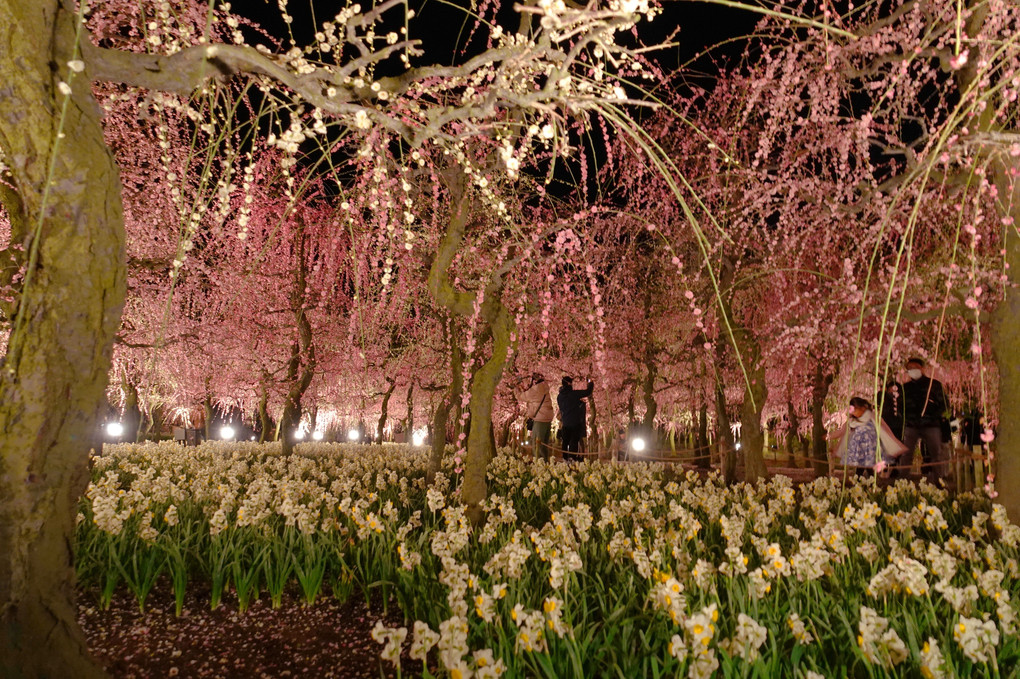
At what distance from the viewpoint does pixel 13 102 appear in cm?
224

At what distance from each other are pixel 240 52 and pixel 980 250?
299 inches

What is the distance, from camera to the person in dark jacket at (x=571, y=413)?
38.4ft

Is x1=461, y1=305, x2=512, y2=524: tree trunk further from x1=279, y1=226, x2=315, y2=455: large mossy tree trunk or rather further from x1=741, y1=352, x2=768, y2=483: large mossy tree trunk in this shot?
x1=279, y1=226, x2=315, y2=455: large mossy tree trunk

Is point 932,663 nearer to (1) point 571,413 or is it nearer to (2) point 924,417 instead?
(2) point 924,417

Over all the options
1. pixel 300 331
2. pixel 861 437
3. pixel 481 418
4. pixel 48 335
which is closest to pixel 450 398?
pixel 481 418

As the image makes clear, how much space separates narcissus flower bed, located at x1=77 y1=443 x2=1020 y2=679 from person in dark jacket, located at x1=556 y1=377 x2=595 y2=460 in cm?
547

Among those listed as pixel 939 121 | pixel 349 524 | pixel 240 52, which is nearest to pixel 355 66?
pixel 240 52

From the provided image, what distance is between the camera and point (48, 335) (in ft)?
7.50

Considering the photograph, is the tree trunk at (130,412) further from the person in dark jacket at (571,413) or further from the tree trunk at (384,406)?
the person in dark jacket at (571,413)

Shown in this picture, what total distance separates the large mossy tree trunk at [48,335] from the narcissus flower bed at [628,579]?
4.24 ft

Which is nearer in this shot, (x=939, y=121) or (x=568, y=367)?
(x=939, y=121)

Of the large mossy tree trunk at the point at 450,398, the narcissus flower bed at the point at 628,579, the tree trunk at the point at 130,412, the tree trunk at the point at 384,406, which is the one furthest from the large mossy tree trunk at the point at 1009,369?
the tree trunk at the point at 130,412

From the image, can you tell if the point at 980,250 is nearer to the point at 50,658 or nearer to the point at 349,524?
the point at 349,524

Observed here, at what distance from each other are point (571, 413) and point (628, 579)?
8.39m
